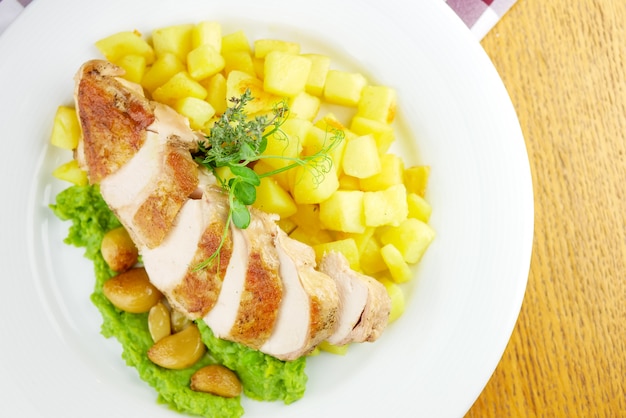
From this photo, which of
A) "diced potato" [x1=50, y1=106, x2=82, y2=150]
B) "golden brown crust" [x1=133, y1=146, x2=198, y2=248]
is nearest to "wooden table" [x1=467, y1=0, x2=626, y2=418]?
"golden brown crust" [x1=133, y1=146, x2=198, y2=248]

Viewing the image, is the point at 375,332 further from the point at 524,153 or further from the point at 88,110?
the point at 88,110

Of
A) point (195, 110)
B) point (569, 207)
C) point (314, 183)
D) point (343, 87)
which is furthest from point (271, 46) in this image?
point (569, 207)

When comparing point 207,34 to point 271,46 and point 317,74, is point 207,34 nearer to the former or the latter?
point 271,46

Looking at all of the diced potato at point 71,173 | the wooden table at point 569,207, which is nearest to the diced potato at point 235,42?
the diced potato at point 71,173

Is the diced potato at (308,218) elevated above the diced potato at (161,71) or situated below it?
below

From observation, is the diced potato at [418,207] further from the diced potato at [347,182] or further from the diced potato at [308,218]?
the diced potato at [308,218]

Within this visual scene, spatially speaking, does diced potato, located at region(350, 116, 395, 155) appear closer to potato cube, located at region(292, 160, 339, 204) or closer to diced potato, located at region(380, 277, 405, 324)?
potato cube, located at region(292, 160, 339, 204)
